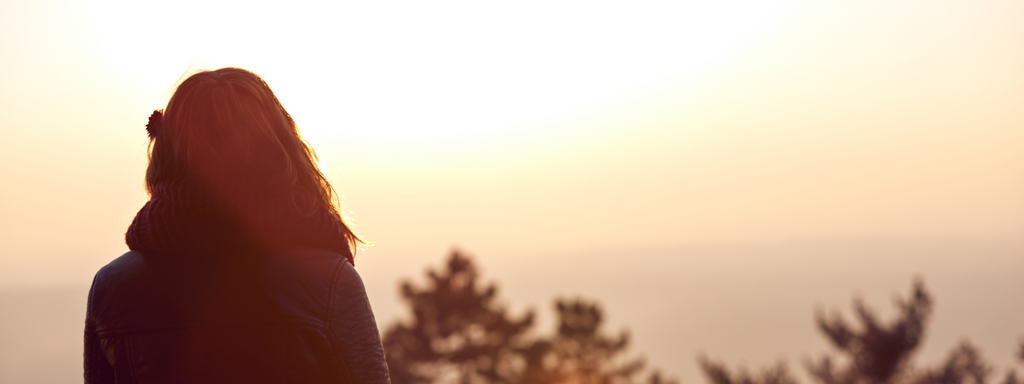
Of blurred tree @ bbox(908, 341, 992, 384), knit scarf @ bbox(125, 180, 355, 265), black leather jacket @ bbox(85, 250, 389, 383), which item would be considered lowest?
blurred tree @ bbox(908, 341, 992, 384)

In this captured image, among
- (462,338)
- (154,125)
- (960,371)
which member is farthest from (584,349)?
(154,125)

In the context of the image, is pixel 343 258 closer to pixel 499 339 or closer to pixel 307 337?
pixel 307 337

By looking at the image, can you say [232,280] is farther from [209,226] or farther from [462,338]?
[462,338]

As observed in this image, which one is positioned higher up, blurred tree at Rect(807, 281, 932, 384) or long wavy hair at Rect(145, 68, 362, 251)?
long wavy hair at Rect(145, 68, 362, 251)

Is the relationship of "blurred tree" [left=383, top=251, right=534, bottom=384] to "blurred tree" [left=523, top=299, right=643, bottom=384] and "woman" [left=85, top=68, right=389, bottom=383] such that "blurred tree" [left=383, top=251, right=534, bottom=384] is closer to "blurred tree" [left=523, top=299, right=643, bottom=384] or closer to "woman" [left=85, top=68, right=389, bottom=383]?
"blurred tree" [left=523, top=299, right=643, bottom=384]

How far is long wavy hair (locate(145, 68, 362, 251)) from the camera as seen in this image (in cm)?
197

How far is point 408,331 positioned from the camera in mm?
38125

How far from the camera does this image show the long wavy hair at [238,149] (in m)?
1.97

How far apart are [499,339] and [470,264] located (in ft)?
14.7

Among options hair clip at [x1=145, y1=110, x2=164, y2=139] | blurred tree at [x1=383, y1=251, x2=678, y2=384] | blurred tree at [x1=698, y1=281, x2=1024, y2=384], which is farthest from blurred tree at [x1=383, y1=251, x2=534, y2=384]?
hair clip at [x1=145, y1=110, x2=164, y2=139]

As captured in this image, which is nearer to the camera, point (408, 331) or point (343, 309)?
point (343, 309)

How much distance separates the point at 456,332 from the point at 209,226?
3791 cm

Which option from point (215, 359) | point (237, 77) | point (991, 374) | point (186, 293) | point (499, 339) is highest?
point (237, 77)

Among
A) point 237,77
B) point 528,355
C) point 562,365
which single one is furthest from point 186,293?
point 562,365
